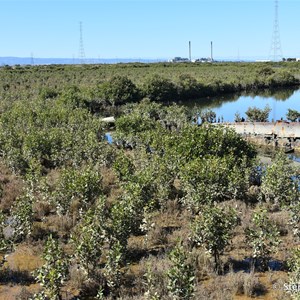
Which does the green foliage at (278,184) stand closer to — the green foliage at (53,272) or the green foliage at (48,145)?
the green foliage at (48,145)

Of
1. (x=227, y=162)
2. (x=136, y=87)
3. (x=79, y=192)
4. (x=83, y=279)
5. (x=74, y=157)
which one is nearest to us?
(x=83, y=279)

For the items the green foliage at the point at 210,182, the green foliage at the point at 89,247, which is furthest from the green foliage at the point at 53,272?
the green foliage at the point at 210,182

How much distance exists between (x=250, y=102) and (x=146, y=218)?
206 ft

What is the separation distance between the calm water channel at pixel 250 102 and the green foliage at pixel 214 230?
147 feet

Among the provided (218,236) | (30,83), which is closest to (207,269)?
(218,236)

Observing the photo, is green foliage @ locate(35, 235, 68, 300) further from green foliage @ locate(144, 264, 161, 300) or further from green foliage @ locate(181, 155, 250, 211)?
green foliage @ locate(181, 155, 250, 211)

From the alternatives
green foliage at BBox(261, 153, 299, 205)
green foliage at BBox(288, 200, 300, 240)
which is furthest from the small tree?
green foliage at BBox(261, 153, 299, 205)

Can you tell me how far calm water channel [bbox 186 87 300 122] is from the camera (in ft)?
209

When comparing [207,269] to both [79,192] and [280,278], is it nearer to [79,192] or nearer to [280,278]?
[280,278]

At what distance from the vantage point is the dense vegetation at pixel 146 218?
13219 mm

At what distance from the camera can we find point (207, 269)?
47.6ft

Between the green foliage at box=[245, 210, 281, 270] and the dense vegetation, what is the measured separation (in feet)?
0.14

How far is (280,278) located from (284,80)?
87864 mm

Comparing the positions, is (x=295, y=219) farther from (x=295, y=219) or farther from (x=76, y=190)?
(x=76, y=190)
